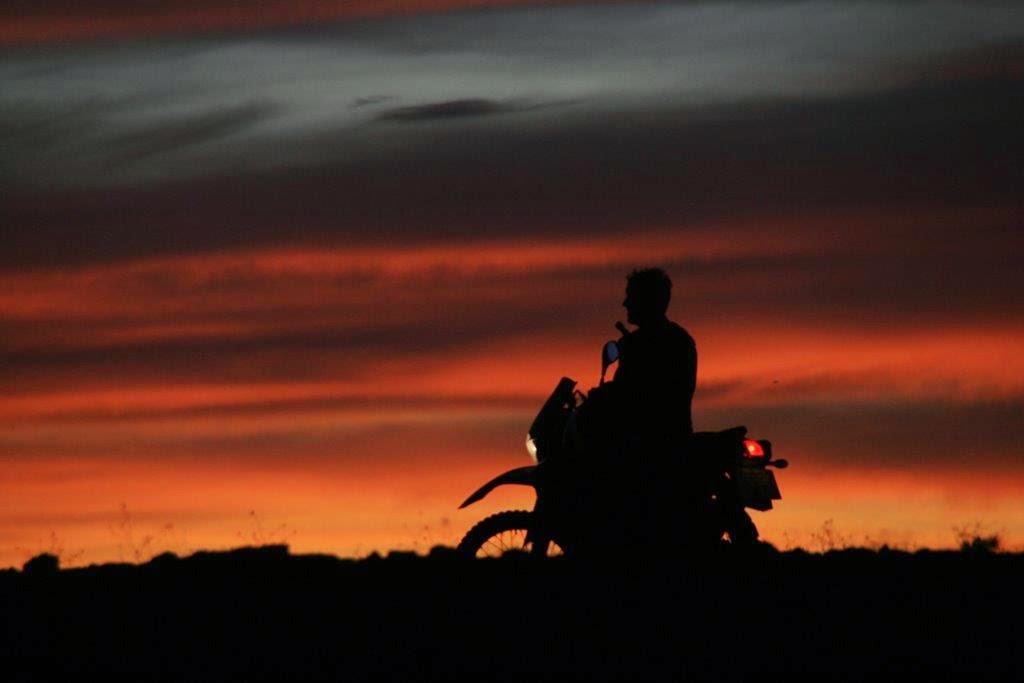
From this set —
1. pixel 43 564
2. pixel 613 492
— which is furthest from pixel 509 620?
pixel 43 564

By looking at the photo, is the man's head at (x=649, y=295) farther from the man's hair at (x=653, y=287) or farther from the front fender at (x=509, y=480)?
the front fender at (x=509, y=480)

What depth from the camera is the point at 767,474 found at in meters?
11.2

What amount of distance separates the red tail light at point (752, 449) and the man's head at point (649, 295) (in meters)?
0.97

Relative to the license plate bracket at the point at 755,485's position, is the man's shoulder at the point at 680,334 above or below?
above

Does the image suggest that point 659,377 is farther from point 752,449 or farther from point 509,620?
point 509,620

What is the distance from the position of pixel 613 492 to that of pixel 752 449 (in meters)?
0.98

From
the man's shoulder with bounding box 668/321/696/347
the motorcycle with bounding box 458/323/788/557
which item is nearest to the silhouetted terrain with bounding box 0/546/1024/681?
the motorcycle with bounding box 458/323/788/557

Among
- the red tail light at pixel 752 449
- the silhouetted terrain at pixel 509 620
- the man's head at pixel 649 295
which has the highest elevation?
the man's head at pixel 649 295

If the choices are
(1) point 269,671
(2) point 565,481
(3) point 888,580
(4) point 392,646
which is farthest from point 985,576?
(1) point 269,671

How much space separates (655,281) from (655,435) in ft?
3.18

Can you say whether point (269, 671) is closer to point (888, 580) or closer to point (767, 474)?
point (767, 474)

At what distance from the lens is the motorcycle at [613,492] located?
11.1 metres

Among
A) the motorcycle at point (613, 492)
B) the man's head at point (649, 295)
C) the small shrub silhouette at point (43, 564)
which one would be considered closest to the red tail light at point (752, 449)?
the motorcycle at point (613, 492)

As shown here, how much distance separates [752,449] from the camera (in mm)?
11188
